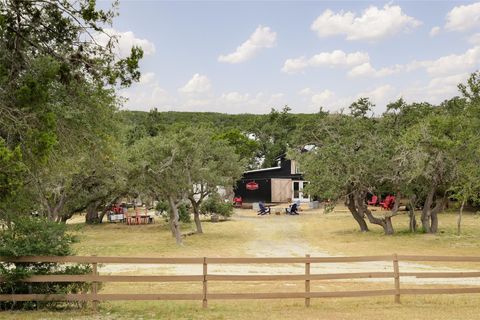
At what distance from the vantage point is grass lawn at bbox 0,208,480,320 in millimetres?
9547

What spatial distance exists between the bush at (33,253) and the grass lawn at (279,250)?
1.41 ft

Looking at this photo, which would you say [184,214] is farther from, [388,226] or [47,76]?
[47,76]

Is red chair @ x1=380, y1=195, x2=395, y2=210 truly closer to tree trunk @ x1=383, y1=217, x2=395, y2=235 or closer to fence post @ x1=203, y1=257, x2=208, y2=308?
tree trunk @ x1=383, y1=217, x2=395, y2=235

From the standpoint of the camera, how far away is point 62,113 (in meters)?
10.2

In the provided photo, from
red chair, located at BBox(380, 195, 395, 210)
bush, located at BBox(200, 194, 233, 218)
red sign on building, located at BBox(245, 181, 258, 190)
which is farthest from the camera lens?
red sign on building, located at BBox(245, 181, 258, 190)

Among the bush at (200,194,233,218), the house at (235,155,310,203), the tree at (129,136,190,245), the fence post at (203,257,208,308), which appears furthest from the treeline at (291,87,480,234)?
the house at (235,155,310,203)

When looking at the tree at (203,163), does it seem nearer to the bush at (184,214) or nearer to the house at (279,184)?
the bush at (184,214)

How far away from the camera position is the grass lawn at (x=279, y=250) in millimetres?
9547

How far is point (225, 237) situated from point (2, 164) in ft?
75.6

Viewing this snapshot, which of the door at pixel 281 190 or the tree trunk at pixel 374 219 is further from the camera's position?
the door at pixel 281 190

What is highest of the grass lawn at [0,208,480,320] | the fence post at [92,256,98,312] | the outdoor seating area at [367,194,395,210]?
the outdoor seating area at [367,194,395,210]

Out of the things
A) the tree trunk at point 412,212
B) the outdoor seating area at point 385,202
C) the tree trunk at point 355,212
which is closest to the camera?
the tree trunk at point 412,212

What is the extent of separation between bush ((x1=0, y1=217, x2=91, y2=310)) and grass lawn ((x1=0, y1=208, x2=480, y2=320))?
1.41 ft

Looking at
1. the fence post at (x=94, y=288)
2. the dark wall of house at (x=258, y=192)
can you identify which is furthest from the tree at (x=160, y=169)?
the dark wall of house at (x=258, y=192)
